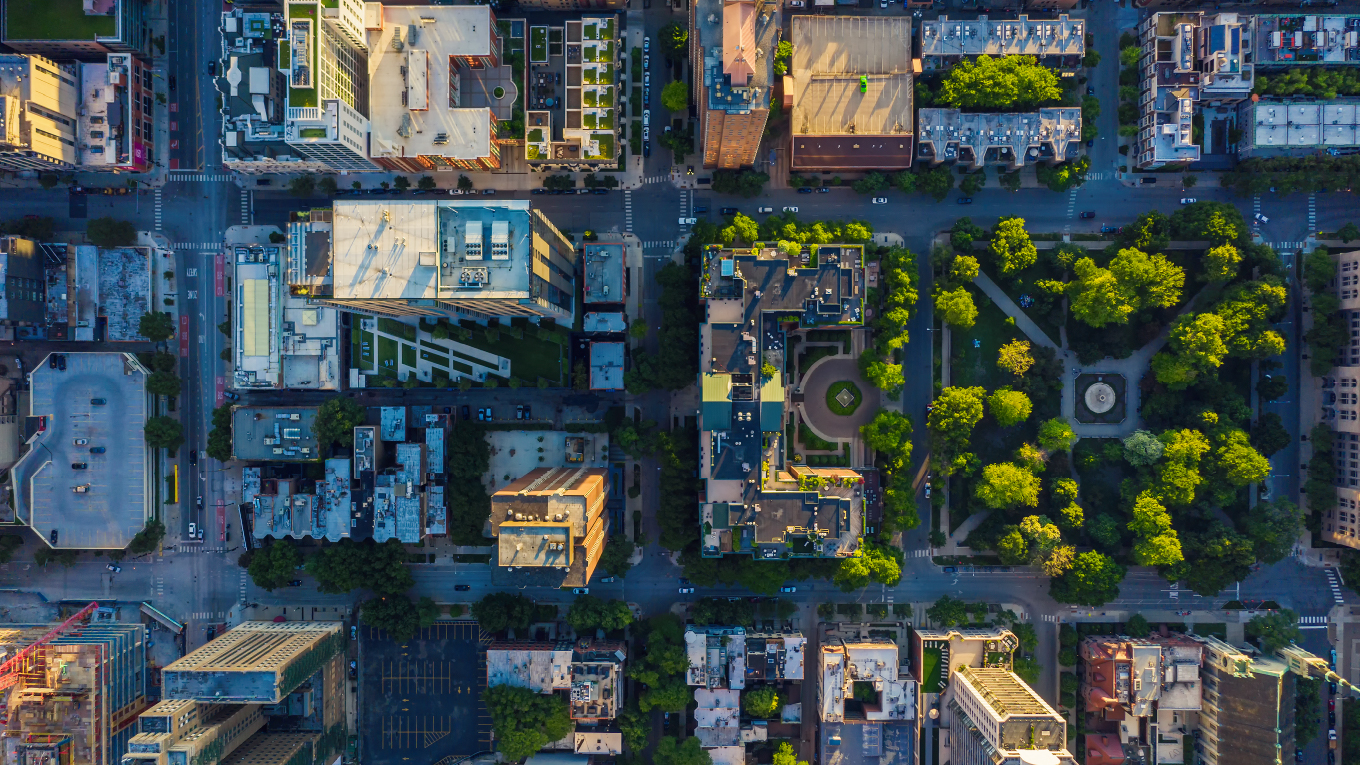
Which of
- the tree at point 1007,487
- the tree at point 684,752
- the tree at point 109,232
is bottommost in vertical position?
the tree at point 684,752

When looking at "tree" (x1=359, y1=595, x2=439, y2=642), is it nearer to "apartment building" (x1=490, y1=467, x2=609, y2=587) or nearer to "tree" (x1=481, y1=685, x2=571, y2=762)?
"tree" (x1=481, y1=685, x2=571, y2=762)

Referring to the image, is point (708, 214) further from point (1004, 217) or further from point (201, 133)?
point (201, 133)

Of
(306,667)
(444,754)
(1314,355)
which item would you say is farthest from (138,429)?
(1314,355)

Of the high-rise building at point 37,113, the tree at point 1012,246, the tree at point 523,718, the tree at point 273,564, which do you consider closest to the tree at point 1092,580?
the tree at point 1012,246

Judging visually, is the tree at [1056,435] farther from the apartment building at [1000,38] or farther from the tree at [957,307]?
the apartment building at [1000,38]

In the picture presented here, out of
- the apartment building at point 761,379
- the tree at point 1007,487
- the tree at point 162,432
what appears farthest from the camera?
the tree at point 162,432

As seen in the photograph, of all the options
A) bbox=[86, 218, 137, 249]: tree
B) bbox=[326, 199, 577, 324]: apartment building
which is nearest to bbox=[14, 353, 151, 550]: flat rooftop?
bbox=[86, 218, 137, 249]: tree
